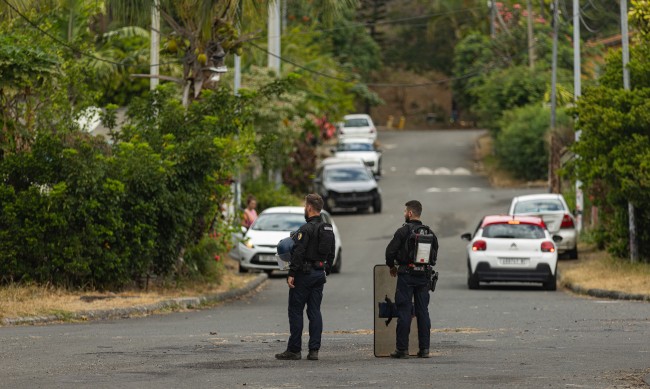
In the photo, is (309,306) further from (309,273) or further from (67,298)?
(67,298)

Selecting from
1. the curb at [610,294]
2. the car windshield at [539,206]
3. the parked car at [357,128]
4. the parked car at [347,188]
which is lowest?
the curb at [610,294]

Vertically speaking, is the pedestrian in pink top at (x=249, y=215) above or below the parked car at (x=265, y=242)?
above

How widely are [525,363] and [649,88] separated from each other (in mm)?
16090

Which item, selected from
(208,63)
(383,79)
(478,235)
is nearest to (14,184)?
(208,63)

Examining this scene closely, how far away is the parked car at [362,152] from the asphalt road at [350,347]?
2906 centimetres

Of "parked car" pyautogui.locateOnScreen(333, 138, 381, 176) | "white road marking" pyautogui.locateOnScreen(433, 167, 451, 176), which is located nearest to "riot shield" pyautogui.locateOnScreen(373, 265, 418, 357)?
"parked car" pyautogui.locateOnScreen(333, 138, 381, 176)


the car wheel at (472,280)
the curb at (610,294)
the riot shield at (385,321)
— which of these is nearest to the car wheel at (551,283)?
the curb at (610,294)

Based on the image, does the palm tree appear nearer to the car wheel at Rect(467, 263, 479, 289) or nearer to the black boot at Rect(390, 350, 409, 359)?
the car wheel at Rect(467, 263, 479, 289)

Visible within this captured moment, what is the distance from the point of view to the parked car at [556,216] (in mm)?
34531

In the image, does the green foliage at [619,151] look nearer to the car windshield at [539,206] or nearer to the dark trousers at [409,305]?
the car windshield at [539,206]

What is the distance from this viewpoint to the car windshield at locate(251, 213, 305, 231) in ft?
103

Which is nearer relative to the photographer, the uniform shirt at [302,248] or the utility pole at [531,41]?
the uniform shirt at [302,248]

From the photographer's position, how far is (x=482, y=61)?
242ft

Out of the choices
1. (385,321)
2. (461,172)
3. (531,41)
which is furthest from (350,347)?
(531,41)
